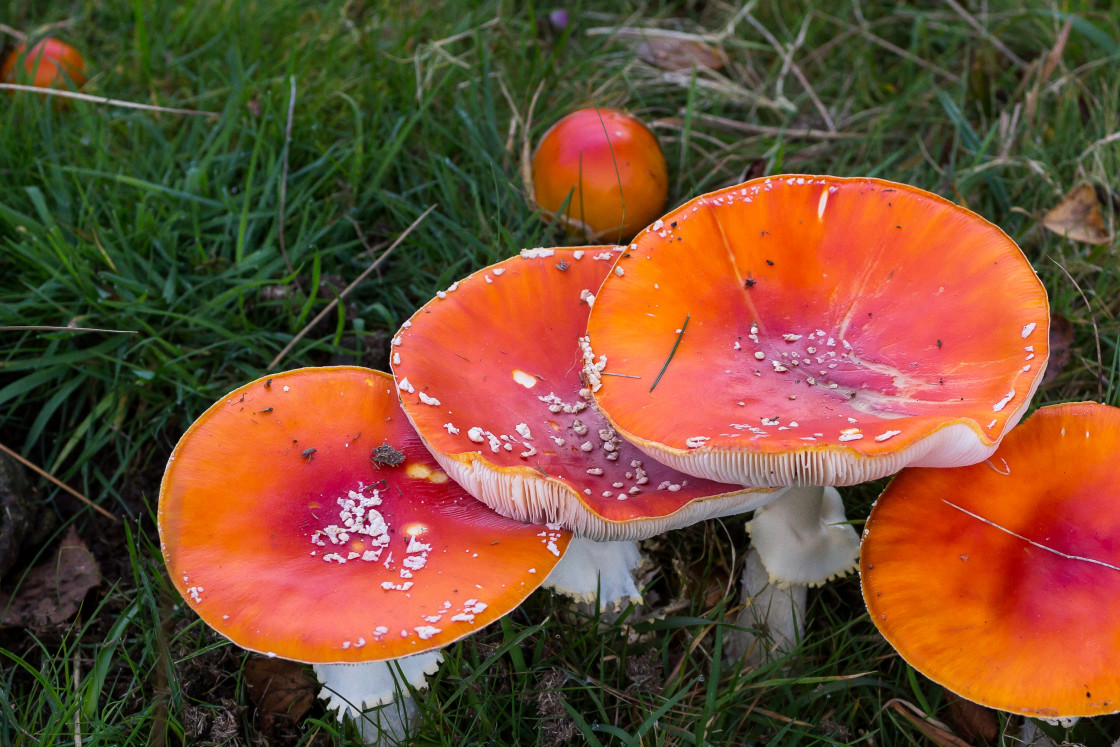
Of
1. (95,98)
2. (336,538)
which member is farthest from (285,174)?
(336,538)

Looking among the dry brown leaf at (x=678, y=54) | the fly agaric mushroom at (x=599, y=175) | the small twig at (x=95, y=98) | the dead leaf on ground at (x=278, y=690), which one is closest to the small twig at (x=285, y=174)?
the small twig at (x=95, y=98)

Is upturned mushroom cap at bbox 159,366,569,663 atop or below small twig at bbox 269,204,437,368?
atop

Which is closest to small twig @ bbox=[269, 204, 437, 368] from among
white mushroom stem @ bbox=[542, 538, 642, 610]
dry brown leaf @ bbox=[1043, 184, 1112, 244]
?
white mushroom stem @ bbox=[542, 538, 642, 610]

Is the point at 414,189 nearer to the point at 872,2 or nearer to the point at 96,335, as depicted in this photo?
the point at 96,335

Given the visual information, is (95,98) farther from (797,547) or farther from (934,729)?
(934,729)

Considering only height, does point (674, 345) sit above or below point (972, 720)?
above

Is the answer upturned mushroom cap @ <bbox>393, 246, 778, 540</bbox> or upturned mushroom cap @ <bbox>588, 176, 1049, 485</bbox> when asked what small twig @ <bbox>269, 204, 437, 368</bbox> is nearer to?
upturned mushroom cap @ <bbox>393, 246, 778, 540</bbox>

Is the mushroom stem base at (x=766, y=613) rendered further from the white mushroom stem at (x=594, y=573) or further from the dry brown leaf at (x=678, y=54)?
the dry brown leaf at (x=678, y=54)
